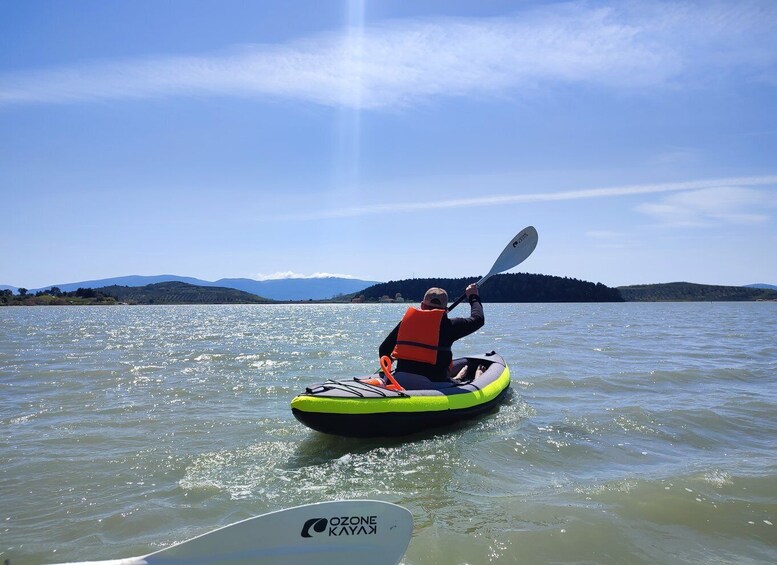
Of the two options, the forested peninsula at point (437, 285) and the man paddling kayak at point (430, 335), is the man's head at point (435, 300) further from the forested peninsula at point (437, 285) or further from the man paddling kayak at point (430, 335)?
the forested peninsula at point (437, 285)

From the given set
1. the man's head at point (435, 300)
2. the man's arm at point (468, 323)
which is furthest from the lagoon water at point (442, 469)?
the man's head at point (435, 300)

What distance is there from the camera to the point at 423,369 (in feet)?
22.1

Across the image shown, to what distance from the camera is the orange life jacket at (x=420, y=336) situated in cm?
655

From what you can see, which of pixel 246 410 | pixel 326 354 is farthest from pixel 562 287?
pixel 246 410

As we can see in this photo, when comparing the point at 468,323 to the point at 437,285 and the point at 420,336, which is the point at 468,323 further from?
the point at 437,285

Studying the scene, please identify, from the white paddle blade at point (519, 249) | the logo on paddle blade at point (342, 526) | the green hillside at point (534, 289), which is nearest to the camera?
the logo on paddle blade at point (342, 526)

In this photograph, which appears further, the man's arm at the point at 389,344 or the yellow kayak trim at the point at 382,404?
the man's arm at the point at 389,344

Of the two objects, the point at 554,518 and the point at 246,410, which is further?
the point at 246,410

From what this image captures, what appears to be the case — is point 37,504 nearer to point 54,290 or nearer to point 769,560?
point 769,560

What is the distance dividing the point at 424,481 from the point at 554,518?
1.23 m

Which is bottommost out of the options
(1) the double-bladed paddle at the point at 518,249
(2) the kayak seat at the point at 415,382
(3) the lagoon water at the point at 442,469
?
(3) the lagoon water at the point at 442,469

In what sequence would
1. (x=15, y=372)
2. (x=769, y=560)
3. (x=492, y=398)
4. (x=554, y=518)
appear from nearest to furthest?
1. (x=769, y=560)
2. (x=554, y=518)
3. (x=492, y=398)
4. (x=15, y=372)

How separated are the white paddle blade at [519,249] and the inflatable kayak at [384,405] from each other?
3.98 meters

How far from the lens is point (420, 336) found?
665 cm
